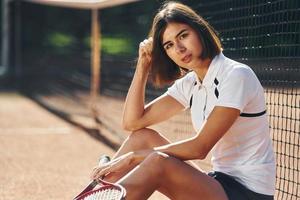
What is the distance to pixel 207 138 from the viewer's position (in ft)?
11.1

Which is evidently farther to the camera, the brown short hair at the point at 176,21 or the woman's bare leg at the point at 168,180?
the brown short hair at the point at 176,21

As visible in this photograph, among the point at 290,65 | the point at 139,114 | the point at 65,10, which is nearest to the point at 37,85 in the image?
the point at 65,10

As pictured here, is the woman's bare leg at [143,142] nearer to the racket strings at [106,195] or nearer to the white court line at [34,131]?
the racket strings at [106,195]

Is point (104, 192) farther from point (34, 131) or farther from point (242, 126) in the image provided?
point (34, 131)

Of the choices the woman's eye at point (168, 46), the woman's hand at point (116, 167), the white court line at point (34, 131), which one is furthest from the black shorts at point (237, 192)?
the white court line at point (34, 131)

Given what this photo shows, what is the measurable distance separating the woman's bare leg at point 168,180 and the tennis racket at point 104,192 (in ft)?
0.23

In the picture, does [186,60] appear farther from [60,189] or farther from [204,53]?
[60,189]

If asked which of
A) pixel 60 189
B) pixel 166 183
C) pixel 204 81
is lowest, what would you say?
pixel 60 189

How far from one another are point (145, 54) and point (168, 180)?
3.51 feet

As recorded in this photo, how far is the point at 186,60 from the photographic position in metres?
3.58

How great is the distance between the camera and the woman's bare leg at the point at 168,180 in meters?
3.29

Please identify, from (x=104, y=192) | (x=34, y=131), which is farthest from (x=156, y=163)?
(x=34, y=131)

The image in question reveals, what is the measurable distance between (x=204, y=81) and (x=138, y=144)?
0.56 m

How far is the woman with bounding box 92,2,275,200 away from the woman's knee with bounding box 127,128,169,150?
4 centimetres
